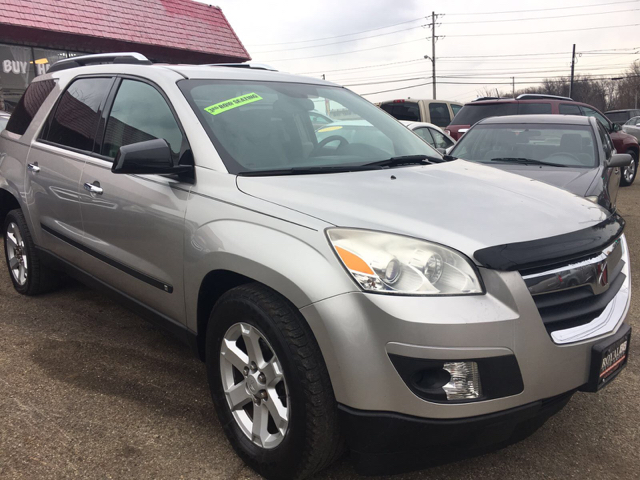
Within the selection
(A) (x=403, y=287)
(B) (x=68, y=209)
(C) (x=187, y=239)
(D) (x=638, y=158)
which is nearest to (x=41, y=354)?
(B) (x=68, y=209)

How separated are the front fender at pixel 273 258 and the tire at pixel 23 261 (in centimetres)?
230

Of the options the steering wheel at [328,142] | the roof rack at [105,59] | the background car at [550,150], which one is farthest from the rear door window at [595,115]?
the roof rack at [105,59]

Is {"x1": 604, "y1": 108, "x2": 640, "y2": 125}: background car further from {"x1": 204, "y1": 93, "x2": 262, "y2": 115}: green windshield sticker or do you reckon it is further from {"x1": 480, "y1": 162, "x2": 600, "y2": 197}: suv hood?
{"x1": 204, "y1": 93, "x2": 262, "y2": 115}: green windshield sticker

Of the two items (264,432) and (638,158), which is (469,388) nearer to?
(264,432)

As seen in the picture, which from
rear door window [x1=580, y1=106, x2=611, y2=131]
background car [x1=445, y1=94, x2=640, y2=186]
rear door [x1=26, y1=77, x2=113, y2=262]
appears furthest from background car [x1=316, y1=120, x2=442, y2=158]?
rear door window [x1=580, y1=106, x2=611, y2=131]

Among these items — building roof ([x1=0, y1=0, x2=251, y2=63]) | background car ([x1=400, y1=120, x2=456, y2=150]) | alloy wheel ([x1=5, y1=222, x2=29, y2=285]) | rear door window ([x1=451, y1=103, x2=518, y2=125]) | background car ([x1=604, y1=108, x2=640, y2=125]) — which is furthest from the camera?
background car ([x1=604, y1=108, x2=640, y2=125])

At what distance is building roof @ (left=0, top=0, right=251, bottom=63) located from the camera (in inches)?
531

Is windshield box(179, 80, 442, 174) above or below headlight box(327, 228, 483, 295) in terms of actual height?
above

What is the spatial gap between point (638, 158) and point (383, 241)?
13.3m

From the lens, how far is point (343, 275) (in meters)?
1.85

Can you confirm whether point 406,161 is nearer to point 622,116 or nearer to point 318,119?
point 318,119

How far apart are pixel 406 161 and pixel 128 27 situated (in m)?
15.0

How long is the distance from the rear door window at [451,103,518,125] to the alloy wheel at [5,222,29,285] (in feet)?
27.5

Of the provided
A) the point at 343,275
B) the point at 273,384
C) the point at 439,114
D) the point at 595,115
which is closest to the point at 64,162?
the point at 273,384
